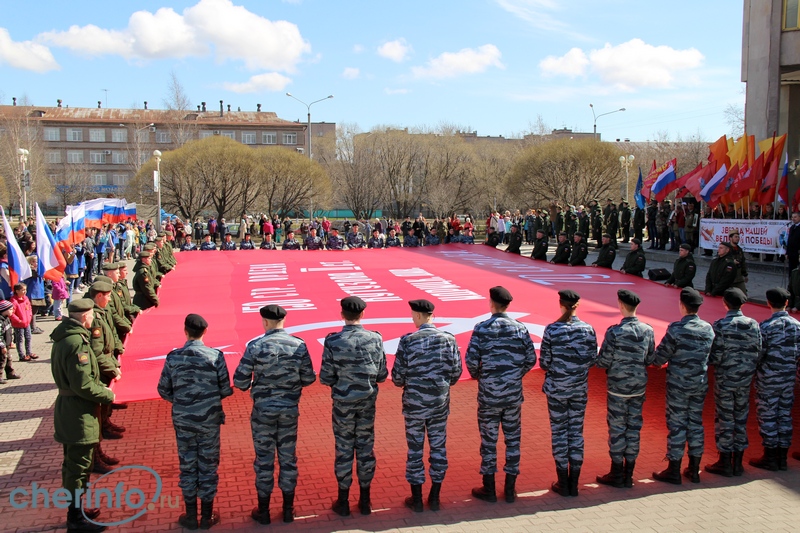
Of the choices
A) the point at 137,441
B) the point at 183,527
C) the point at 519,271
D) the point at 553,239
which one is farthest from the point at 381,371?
the point at 553,239

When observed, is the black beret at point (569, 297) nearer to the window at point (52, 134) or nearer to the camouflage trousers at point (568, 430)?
the camouflage trousers at point (568, 430)

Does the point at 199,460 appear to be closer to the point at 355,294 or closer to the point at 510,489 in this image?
the point at 510,489

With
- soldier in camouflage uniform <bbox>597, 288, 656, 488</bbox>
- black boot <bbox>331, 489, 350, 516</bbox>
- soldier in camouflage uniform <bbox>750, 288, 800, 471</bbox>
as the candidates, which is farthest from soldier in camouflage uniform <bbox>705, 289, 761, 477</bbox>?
black boot <bbox>331, 489, 350, 516</bbox>

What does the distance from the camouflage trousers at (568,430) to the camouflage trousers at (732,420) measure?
1.54m

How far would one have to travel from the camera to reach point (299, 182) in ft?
142

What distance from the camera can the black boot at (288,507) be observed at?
17.7 feet

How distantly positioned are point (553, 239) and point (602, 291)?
22.4 metres

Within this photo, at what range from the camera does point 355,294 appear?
11234 millimetres

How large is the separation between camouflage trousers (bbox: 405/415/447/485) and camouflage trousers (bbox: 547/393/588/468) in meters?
1.04

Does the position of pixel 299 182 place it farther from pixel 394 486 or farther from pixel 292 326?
pixel 394 486

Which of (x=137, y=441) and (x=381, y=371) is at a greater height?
(x=381, y=371)

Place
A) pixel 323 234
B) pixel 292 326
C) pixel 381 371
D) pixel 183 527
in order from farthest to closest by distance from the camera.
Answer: pixel 323 234 < pixel 292 326 < pixel 381 371 < pixel 183 527

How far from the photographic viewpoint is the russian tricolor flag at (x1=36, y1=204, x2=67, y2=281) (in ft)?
32.3

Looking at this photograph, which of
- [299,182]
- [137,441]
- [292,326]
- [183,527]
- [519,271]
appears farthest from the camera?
[299,182]
